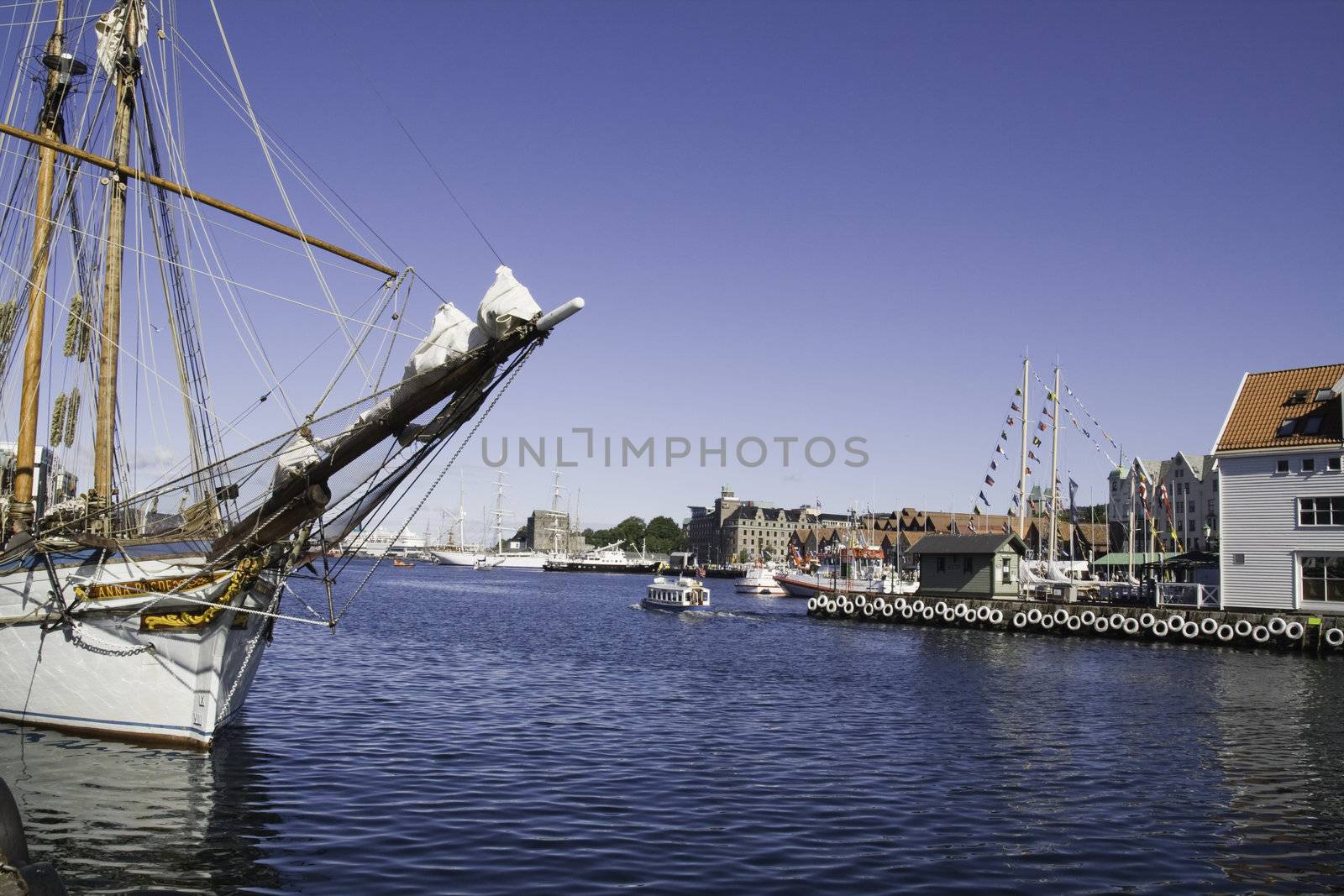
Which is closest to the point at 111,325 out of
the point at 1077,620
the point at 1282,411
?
the point at 1077,620

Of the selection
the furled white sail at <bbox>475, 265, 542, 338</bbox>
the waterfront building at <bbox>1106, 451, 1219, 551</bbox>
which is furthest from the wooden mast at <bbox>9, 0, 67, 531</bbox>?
the waterfront building at <bbox>1106, 451, 1219, 551</bbox>

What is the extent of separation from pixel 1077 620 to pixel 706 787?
4193 centimetres

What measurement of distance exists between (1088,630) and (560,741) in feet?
131

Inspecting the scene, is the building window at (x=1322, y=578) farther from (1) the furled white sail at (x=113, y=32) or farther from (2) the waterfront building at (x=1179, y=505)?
(2) the waterfront building at (x=1179, y=505)

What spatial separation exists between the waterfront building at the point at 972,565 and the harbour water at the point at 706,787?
88.0 ft

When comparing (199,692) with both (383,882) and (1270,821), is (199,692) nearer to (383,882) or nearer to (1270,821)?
(383,882)

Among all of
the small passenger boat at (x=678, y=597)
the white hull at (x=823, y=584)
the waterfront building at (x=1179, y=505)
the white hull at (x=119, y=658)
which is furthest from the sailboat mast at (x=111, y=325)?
the waterfront building at (x=1179, y=505)

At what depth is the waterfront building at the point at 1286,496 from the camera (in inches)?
1801

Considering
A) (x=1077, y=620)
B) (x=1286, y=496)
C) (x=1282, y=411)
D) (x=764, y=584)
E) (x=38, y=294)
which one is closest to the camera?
(x=38, y=294)

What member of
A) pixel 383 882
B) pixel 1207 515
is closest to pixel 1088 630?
pixel 383 882

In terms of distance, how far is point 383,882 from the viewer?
469 inches

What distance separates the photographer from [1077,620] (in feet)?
175

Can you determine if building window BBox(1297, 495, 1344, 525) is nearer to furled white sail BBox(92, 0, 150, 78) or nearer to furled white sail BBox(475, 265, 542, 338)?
furled white sail BBox(475, 265, 542, 338)

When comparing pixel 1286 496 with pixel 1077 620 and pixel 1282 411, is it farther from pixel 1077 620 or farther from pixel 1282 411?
pixel 1077 620
